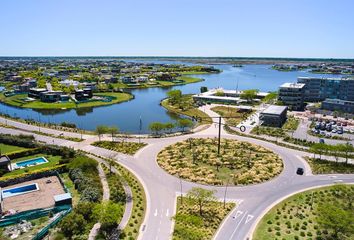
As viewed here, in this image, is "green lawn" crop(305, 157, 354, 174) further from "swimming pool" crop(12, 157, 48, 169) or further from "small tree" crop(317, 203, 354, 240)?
"swimming pool" crop(12, 157, 48, 169)

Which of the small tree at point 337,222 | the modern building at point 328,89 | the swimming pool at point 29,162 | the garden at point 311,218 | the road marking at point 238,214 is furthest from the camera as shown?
the modern building at point 328,89

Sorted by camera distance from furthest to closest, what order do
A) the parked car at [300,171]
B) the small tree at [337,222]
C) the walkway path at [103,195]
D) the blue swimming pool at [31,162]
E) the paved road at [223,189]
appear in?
1. the blue swimming pool at [31,162]
2. the parked car at [300,171]
3. the paved road at [223,189]
4. the walkway path at [103,195]
5. the small tree at [337,222]

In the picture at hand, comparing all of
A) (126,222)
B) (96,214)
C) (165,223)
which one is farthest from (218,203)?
(96,214)

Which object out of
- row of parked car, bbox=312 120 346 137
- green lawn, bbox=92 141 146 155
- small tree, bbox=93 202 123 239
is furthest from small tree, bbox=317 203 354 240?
row of parked car, bbox=312 120 346 137

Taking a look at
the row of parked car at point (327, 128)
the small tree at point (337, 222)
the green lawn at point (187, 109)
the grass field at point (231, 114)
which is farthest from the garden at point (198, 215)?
the green lawn at point (187, 109)

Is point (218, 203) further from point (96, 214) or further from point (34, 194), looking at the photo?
point (34, 194)

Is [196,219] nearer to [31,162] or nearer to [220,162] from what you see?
[220,162]

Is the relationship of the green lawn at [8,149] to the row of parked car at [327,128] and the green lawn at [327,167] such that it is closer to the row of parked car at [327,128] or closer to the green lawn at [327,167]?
the green lawn at [327,167]
